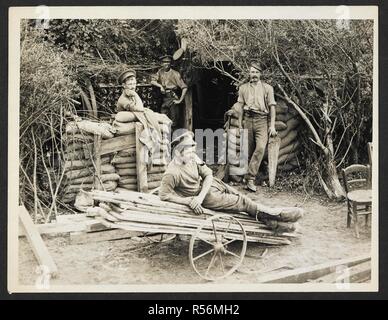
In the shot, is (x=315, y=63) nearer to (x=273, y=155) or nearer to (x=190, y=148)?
(x=273, y=155)

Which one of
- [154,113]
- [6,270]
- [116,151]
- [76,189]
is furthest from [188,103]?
[6,270]

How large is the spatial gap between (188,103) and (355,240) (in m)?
2.18

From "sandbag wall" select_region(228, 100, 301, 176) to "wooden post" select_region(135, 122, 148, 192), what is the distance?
0.87 metres

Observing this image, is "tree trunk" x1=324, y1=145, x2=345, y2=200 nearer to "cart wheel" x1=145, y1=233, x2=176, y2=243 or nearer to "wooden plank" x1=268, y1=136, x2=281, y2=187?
"wooden plank" x1=268, y1=136, x2=281, y2=187

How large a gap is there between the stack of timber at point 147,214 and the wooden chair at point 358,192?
118 cm

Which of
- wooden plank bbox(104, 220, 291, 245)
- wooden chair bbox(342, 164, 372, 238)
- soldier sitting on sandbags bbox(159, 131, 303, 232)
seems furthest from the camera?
wooden chair bbox(342, 164, 372, 238)

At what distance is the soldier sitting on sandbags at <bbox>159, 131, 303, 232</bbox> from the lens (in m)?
6.30

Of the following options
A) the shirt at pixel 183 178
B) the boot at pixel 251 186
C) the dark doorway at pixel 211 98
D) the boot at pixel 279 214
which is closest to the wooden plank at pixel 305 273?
the boot at pixel 279 214

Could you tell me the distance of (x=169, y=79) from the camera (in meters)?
6.34

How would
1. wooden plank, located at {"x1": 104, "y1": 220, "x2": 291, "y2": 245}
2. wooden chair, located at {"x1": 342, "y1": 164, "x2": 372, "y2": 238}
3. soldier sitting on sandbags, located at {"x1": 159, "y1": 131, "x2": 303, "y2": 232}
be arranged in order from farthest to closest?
wooden chair, located at {"x1": 342, "y1": 164, "x2": 372, "y2": 238} → soldier sitting on sandbags, located at {"x1": 159, "y1": 131, "x2": 303, "y2": 232} → wooden plank, located at {"x1": 104, "y1": 220, "x2": 291, "y2": 245}

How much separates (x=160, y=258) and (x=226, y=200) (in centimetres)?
87

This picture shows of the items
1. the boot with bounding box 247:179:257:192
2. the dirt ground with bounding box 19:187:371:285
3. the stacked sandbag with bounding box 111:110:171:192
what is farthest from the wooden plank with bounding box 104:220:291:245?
the boot with bounding box 247:179:257:192
